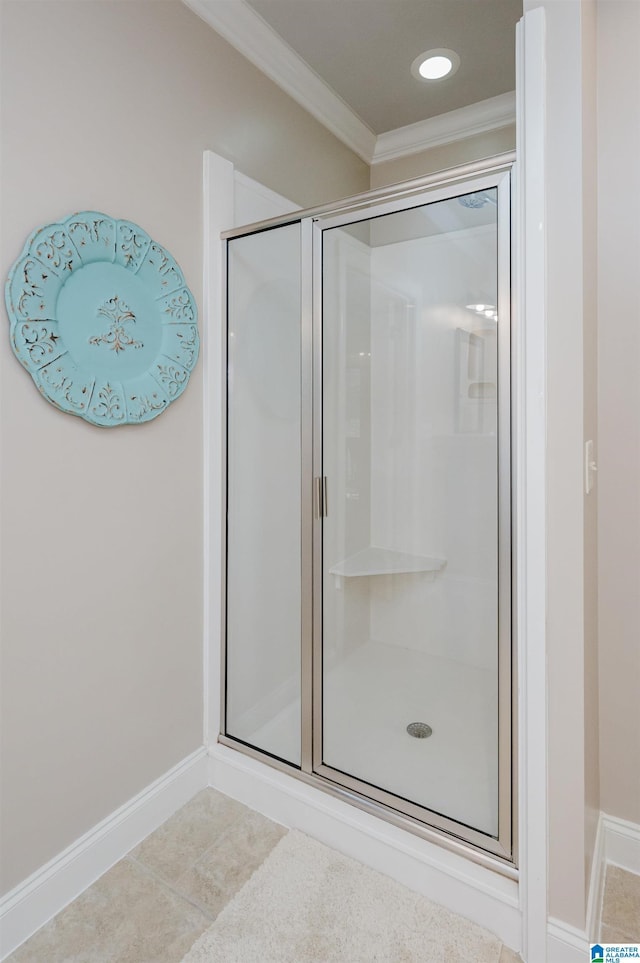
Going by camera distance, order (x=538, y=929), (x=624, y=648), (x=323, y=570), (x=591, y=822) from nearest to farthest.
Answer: (x=538, y=929) → (x=591, y=822) → (x=624, y=648) → (x=323, y=570)

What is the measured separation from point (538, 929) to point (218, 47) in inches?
109

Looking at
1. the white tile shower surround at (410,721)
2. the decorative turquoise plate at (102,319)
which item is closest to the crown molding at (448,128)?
the decorative turquoise plate at (102,319)

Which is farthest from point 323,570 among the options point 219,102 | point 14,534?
point 219,102

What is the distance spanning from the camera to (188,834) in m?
1.68

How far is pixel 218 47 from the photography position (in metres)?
1.87

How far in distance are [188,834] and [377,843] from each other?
60 cm

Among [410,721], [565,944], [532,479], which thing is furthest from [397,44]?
[565,944]

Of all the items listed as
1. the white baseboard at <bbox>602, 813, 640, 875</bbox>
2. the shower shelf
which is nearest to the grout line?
the shower shelf

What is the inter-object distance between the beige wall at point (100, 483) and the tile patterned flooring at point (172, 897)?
0.56 ft

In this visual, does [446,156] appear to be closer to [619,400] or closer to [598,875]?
[619,400]

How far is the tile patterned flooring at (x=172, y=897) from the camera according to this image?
131cm

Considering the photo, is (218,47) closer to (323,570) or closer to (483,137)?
(483,137)

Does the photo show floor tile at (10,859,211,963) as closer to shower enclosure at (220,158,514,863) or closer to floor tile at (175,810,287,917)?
floor tile at (175,810,287,917)

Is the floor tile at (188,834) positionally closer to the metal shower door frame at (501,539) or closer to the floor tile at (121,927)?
the floor tile at (121,927)
